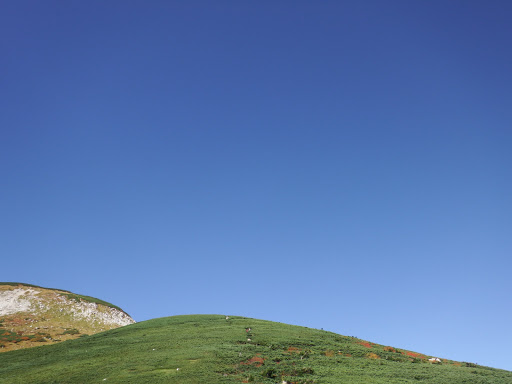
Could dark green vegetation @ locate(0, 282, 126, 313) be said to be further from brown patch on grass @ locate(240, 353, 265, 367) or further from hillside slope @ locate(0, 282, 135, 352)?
brown patch on grass @ locate(240, 353, 265, 367)

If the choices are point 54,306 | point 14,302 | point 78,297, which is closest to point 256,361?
point 54,306

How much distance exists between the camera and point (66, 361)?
47.0 metres

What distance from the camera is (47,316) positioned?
89625mm

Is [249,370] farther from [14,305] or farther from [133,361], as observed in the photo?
[14,305]

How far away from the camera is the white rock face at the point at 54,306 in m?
92.6

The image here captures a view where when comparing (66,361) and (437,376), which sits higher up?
(437,376)

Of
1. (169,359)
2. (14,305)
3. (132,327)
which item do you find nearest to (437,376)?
(169,359)

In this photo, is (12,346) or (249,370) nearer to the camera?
(249,370)

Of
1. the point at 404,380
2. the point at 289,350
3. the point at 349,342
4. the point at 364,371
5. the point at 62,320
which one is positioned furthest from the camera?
the point at 62,320

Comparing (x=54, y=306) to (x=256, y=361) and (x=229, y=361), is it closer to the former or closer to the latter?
(x=229, y=361)

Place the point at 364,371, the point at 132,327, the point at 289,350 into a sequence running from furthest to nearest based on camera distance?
the point at 132,327 < the point at 289,350 < the point at 364,371

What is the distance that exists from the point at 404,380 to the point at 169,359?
2615 centimetres

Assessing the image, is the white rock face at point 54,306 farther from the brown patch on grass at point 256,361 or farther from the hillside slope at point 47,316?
the brown patch on grass at point 256,361

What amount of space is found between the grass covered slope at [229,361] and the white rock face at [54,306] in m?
38.4
